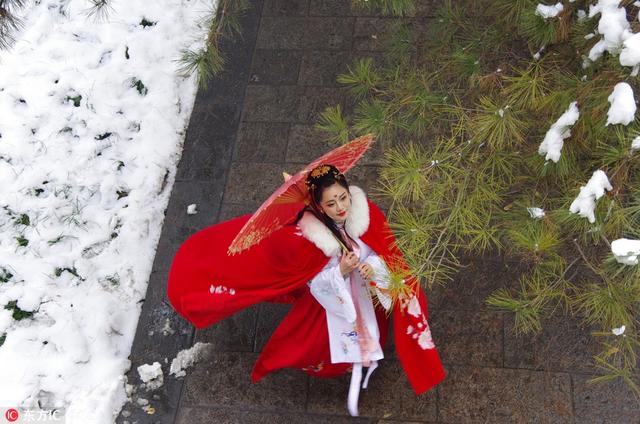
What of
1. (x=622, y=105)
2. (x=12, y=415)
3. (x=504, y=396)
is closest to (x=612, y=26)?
(x=622, y=105)

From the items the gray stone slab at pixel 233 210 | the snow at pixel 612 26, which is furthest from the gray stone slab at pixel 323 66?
the snow at pixel 612 26

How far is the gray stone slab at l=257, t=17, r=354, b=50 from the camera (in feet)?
14.5

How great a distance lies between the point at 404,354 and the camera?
2869 mm

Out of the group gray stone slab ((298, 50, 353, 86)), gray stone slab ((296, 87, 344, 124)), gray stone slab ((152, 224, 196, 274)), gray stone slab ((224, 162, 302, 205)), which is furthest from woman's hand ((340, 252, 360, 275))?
gray stone slab ((298, 50, 353, 86))

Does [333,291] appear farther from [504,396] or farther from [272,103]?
[272,103]

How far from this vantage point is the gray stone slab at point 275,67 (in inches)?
170

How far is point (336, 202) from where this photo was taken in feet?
8.24

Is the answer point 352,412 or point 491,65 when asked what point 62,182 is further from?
point 491,65

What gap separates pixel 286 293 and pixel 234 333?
71 cm

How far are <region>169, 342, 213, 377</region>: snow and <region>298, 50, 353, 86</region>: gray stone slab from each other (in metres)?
1.94

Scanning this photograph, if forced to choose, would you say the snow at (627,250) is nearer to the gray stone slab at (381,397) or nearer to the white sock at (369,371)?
the white sock at (369,371)

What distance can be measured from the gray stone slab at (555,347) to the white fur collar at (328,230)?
47.1 inches

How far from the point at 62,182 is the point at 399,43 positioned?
2.29 meters

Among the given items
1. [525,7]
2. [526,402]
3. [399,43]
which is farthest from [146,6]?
[526,402]
